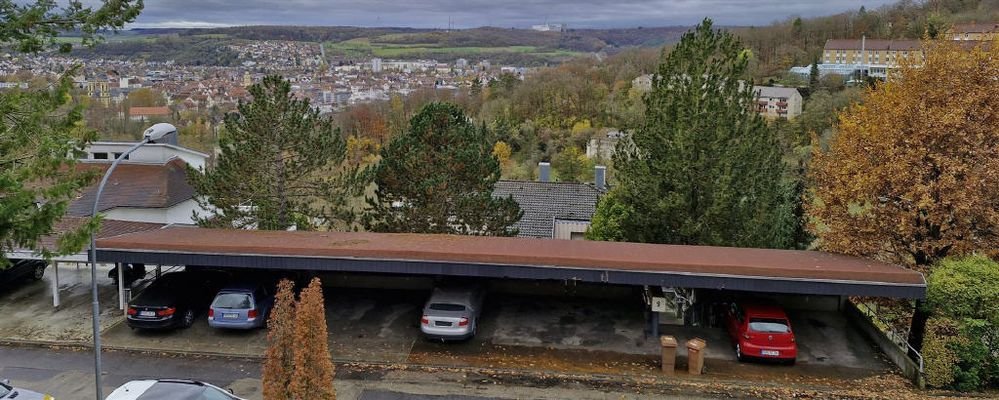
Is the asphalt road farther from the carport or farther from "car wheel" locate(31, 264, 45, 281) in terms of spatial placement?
"car wheel" locate(31, 264, 45, 281)

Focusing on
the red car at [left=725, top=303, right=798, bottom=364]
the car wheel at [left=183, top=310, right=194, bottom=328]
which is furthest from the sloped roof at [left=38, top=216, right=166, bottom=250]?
the red car at [left=725, top=303, right=798, bottom=364]

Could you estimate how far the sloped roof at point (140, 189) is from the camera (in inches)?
1010

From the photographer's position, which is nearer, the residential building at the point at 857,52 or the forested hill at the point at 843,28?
Result: the residential building at the point at 857,52

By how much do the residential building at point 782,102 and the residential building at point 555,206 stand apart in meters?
51.7

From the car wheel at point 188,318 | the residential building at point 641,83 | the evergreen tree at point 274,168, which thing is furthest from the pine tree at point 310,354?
the residential building at point 641,83

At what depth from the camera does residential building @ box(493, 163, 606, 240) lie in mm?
31516

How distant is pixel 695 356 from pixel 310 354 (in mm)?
9075

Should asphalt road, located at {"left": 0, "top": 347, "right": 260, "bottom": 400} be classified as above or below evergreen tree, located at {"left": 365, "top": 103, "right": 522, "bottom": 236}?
below

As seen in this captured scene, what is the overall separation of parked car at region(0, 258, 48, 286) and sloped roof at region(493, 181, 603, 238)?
1776cm

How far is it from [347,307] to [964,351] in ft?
48.5

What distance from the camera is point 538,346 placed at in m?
16.8

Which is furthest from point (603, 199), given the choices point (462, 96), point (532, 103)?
point (462, 96)

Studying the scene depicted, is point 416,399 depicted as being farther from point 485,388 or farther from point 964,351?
point 964,351

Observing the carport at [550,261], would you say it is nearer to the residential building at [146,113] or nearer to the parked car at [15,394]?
the parked car at [15,394]
